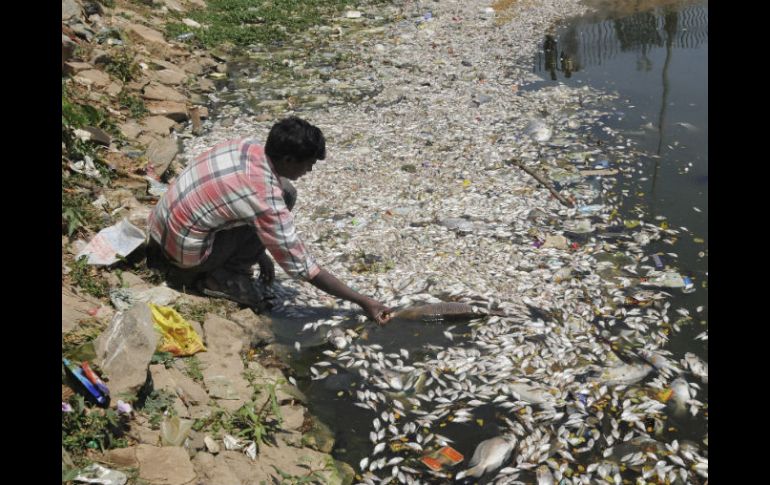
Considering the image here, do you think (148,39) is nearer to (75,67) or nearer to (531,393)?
(75,67)

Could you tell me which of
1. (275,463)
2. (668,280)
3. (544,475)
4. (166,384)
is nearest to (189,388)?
(166,384)

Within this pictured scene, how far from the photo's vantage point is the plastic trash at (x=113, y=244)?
4.49 meters

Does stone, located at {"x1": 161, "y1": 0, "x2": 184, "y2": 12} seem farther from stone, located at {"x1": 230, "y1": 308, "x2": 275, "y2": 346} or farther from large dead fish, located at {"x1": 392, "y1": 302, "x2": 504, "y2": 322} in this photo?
large dead fish, located at {"x1": 392, "y1": 302, "x2": 504, "y2": 322}

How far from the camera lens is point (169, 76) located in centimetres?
903

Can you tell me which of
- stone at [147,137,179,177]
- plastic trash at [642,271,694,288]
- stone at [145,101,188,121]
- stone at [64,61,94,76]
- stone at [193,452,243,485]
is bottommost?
plastic trash at [642,271,694,288]

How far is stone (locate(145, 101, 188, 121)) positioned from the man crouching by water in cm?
368

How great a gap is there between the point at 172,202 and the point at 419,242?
2.12 meters

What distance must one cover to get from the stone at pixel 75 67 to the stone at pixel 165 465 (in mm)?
5672

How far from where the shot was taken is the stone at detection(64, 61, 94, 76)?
24.4ft

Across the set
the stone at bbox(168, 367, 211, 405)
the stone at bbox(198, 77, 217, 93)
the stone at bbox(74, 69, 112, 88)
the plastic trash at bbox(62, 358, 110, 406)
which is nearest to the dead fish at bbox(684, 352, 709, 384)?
the stone at bbox(168, 367, 211, 405)

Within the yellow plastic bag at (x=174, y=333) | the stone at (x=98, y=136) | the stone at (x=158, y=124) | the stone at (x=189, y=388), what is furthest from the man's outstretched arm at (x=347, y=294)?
the stone at (x=158, y=124)
